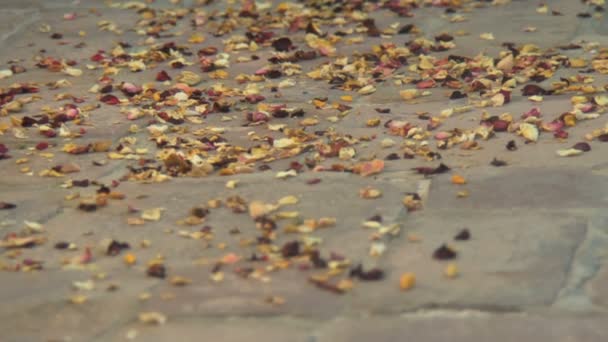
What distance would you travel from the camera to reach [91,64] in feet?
20.8

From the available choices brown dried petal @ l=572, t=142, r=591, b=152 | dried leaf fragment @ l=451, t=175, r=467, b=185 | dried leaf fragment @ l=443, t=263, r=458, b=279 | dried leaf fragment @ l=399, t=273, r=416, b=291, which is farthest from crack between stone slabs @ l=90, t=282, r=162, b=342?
brown dried petal @ l=572, t=142, r=591, b=152

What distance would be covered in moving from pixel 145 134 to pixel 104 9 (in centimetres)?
265

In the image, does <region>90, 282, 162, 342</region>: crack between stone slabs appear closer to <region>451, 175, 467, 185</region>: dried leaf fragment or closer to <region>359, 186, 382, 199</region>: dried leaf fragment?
<region>359, 186, 382, 199</region>: dried leaf fragment

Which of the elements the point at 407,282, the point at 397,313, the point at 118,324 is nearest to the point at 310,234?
the point at 407,282

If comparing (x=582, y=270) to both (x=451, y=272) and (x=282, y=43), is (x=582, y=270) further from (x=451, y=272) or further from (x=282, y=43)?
(x=282, y=43)

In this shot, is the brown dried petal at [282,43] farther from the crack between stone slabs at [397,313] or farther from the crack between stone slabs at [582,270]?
the crack between stone slabs at [397,313]

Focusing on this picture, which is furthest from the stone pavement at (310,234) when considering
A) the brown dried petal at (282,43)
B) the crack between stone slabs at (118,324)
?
the brown dried petal at (282,43)

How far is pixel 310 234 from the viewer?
3.88 m

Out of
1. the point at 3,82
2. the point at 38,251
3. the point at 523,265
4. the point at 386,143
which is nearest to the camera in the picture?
the point at 523,265

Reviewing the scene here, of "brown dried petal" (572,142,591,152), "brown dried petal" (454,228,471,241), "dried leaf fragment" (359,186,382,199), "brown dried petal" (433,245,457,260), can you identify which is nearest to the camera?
"brown dried petal" (433,245,457,260)

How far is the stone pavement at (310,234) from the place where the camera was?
334cm

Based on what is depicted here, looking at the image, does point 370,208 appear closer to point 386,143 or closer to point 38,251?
point 386,143

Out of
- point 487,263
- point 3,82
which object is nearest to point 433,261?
point 487,263

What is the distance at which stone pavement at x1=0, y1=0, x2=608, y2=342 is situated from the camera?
334 centimetres
